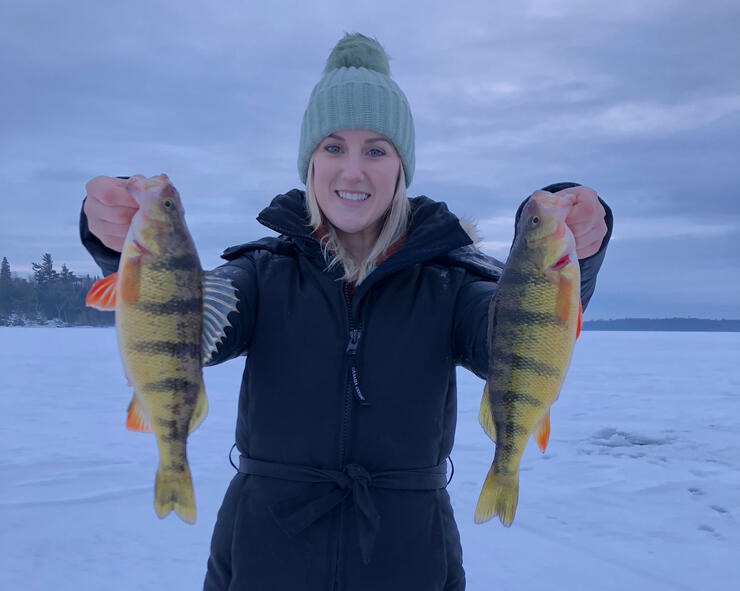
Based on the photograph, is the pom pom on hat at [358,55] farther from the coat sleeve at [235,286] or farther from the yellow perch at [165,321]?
the yellow perch at [165,321]

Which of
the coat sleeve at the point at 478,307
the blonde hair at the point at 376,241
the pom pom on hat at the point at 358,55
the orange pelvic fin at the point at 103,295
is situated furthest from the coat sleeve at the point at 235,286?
the pom pom on hat at the point at 358,55

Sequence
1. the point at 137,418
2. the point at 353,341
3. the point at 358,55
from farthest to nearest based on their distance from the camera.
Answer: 1. the point at 358,55
2. the point at 353,341
3. the point at 137,418

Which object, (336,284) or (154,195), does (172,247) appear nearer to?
(154,195)

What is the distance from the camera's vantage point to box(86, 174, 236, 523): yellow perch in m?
2.03

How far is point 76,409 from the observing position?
33.4 feet

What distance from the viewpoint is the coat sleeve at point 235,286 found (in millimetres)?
2232

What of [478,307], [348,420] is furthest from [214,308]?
[478,307]

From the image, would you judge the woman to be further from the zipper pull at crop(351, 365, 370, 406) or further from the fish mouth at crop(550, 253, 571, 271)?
the fish mouth at crop(550, 253, 571, 271)

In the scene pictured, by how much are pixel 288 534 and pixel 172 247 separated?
1162 mm

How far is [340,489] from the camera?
2285mm

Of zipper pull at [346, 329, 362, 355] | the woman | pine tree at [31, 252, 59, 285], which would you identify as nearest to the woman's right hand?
the woman

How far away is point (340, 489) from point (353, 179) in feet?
4.26

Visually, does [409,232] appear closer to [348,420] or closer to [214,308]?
[348,420]

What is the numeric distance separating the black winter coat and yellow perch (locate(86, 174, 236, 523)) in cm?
24
